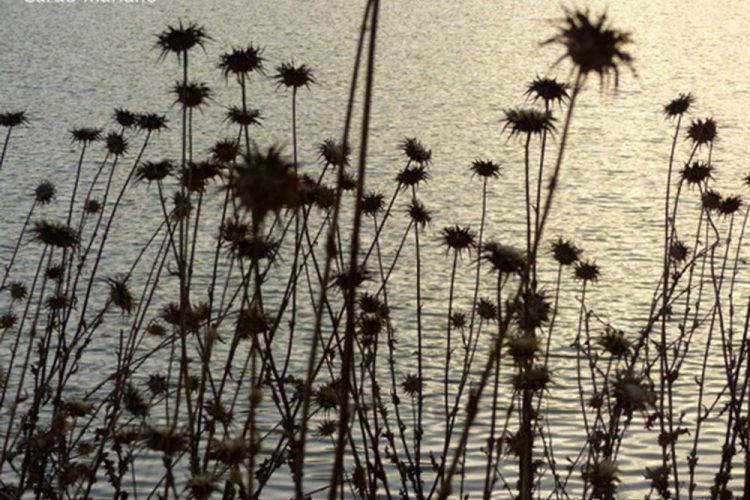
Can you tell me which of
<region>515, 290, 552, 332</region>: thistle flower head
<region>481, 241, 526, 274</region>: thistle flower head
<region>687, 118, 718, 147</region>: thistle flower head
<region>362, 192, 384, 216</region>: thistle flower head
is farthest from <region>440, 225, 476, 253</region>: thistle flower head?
<region>481, 241, 526, 274</region>: thistle flower head

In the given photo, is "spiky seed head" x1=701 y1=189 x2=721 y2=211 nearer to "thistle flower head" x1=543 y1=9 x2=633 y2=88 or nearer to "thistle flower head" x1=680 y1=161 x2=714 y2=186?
"thistle flower head" x1=680 y1=161 x2=714 y2=186

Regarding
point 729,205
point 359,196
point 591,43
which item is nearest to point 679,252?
point 729,205

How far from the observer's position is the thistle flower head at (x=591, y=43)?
1224 millimetres

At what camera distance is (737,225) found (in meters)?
7.78

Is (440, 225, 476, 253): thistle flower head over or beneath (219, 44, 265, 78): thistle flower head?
beneath

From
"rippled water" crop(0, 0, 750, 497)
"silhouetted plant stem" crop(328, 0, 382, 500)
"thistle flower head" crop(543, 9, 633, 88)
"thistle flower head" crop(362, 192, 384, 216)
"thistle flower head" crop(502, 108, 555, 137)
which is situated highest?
"rippled water" crop(0, 0, 750, 497)

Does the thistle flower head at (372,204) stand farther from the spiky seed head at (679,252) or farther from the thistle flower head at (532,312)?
the thistle flower head at (532,312)

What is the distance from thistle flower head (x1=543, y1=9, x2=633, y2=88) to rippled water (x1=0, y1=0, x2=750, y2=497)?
39.4 inches

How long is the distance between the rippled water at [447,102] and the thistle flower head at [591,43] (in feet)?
3.28

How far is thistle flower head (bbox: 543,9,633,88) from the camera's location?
1224 mm

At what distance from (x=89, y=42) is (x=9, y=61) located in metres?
2.06

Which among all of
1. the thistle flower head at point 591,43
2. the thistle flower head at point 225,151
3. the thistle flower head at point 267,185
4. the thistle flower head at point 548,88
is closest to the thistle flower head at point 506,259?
the thistle flower head at point 591,43

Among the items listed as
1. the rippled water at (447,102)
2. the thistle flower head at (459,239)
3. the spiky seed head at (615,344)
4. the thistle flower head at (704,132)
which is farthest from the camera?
the rippled water at (447,102)

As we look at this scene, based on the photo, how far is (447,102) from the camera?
12.5m
